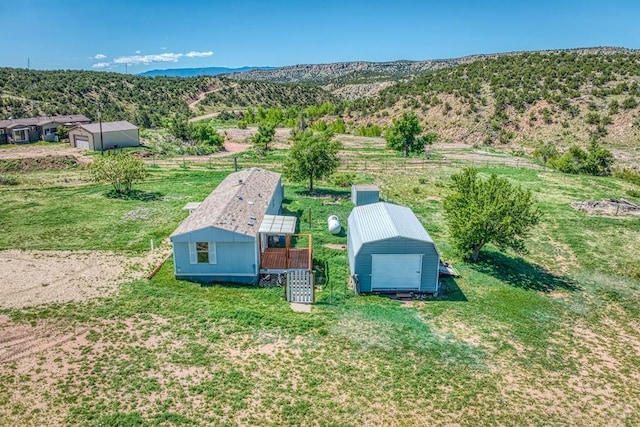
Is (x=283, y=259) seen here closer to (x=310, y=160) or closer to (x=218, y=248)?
(x=218, y=248)

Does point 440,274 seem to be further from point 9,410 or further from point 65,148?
point 65,148

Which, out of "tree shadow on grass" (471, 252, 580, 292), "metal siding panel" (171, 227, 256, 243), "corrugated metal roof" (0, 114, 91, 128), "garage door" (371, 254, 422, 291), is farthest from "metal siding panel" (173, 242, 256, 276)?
"corrugated metal roof" (0, 114, 91, 128)

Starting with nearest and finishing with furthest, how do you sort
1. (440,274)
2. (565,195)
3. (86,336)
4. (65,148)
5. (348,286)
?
(86,336) → (348,286) → (440,274) → (565,195) → (65,148)

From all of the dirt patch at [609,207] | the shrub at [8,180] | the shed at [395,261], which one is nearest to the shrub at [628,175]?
the dirt patch at [609,207]

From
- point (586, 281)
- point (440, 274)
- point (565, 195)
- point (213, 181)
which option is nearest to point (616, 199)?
point (565, 195)

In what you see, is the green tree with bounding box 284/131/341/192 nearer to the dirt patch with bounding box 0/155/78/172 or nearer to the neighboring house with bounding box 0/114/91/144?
the dirt patch with bounding box 0/155/78/172

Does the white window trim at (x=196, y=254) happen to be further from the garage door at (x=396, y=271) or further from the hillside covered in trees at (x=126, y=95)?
the hillside covered in trees at (x=126, y=95)
